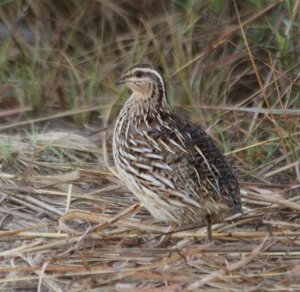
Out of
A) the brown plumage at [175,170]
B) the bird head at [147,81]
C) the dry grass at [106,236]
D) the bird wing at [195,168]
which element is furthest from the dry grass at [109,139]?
the bird head at [147,81]

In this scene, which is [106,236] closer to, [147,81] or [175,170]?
[175,170]

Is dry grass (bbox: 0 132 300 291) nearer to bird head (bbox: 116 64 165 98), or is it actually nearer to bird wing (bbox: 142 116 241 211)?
bird wing (bbox: 142 116 241 211)

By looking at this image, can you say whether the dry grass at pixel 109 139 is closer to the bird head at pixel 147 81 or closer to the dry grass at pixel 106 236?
the dry grass at pixel 106 236

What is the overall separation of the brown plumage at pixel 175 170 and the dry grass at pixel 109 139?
0.58ft

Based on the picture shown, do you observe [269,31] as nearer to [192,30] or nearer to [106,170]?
[192,30]

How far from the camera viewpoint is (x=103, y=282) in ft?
16.2

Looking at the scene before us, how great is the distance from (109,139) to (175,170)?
1.78 metres

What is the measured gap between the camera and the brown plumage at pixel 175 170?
5.43 metres

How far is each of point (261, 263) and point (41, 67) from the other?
10.6 feet

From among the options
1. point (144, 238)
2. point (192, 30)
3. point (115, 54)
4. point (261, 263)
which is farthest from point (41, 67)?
point (261, 263)

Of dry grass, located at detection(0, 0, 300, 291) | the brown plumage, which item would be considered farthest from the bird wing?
dry grass, located at detection(0, 0, 300, 291)

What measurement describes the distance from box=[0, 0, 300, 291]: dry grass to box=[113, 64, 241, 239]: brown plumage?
178 millimetres

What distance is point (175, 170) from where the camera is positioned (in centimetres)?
546

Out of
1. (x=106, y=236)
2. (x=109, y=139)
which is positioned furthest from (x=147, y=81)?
(x=109, y=139)
